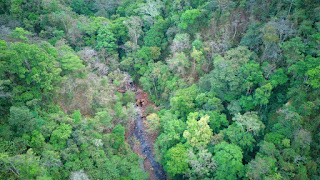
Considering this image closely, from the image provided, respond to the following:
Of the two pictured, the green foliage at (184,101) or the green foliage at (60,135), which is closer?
the green foliage at (60,135)

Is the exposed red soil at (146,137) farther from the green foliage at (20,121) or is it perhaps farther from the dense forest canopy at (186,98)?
the green foliage at (20,121)

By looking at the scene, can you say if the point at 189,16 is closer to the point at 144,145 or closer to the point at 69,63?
the point at 69,63

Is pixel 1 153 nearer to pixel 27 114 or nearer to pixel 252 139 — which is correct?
pixel 27 114

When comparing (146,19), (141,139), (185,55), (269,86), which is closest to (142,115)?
(141,139)

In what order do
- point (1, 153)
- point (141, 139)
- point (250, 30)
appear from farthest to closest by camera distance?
point (141, 139), point (250, 30), point (1, 153)

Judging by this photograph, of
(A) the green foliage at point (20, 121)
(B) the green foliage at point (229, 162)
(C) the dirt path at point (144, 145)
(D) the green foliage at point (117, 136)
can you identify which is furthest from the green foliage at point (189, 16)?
(A) the green foliage at point (20, 121)

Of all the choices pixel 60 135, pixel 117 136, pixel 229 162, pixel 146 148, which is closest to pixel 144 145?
pixel 146 148

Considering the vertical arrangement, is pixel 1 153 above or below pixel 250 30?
below
